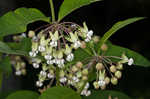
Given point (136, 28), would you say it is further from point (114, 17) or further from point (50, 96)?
point (50, 96)

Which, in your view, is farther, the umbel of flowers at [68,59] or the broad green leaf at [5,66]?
the broad green leaf at [5,66]

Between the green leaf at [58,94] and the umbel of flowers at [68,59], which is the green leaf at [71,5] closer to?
the umbel of flowers at [68,59]

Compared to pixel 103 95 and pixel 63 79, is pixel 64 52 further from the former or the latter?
pixel 103 95

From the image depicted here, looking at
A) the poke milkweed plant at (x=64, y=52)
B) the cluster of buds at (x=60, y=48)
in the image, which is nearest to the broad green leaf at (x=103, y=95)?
the poke milkweed plant at (x=64, y=52)

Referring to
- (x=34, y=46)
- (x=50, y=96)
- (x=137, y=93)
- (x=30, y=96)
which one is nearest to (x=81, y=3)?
(x=34, y=46)

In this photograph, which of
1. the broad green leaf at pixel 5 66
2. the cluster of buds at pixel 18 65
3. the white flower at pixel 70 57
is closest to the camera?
the white flower at pixel 70 57

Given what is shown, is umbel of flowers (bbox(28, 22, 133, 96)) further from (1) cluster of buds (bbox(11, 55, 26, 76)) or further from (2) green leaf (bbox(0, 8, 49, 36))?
(1) cluster of buds (bbox(11, 55, 26, 76))
